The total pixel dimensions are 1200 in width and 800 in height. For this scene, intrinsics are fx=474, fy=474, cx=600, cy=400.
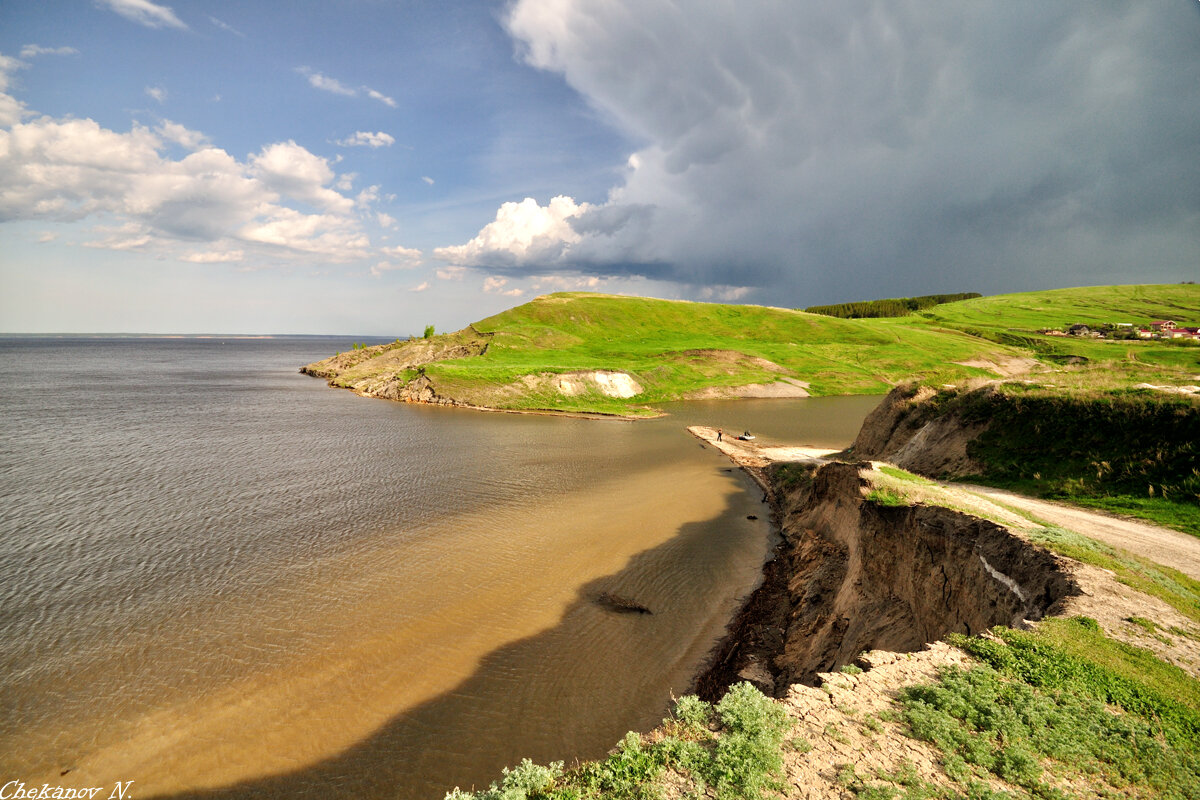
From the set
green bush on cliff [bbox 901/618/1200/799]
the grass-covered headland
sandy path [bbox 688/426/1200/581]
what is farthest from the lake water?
the grass-covered headland

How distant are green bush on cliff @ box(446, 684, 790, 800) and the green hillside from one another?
38319 millimetres

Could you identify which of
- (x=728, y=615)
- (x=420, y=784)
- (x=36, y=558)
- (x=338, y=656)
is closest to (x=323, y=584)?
(x=338, y=656)

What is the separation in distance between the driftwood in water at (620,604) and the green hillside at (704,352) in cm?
3246

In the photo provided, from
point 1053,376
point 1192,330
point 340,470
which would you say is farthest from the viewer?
point 1192,330

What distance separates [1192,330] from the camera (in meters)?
129

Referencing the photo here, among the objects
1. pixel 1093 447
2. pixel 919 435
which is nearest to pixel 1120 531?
pixel 1093 447

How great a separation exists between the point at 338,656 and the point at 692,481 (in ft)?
93.2

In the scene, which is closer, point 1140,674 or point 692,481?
point 1140,674

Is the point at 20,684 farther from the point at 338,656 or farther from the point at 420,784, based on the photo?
the point at 420,784

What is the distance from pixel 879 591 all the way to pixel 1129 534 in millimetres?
8468

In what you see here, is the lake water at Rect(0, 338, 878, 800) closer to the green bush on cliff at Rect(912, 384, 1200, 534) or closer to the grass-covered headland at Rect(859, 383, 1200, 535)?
the grass-covered headland at Rect(859, 383, 1200, 535)

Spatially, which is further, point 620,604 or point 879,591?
point 620,604

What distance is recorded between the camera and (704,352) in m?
107

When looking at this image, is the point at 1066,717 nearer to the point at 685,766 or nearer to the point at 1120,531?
the point at 685,766
